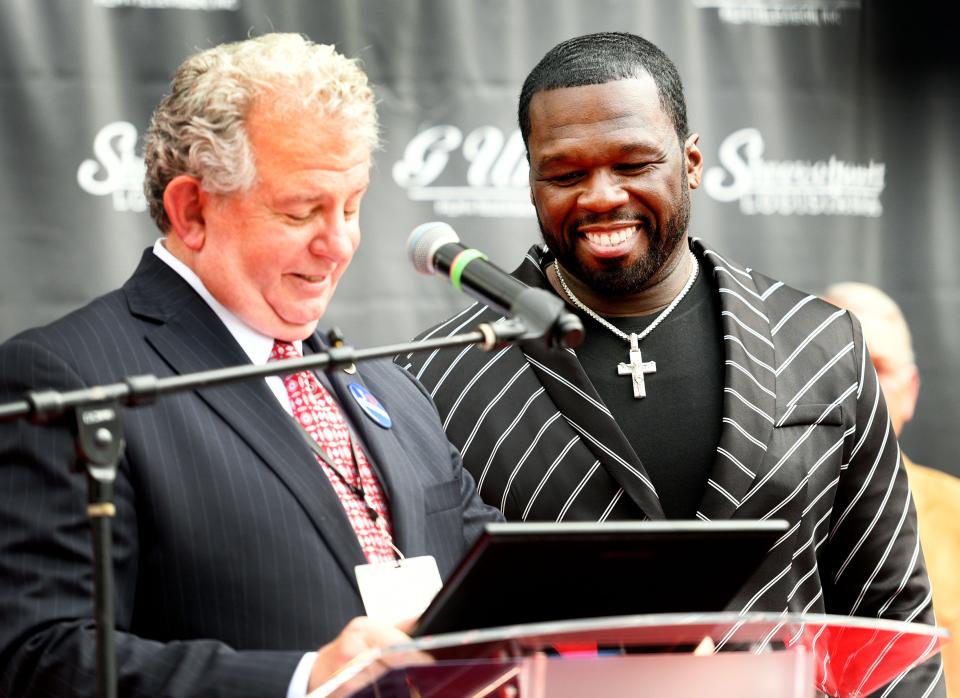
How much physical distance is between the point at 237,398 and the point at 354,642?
54 cm

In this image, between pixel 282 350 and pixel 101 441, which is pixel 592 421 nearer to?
pixel 282 350

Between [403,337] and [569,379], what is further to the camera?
[403,337]

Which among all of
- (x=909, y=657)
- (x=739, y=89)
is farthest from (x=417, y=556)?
(x=739, y=89)

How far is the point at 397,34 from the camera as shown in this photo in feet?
13.8

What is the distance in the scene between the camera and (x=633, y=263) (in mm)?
2783

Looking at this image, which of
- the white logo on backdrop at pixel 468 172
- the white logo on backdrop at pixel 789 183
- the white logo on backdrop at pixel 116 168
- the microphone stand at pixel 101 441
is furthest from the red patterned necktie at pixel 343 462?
the white logo on backdrop at pixel 789 183

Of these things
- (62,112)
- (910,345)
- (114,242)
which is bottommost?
(910,345)

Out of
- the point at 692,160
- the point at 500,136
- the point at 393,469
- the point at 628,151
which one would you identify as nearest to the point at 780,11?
the point at 500,136

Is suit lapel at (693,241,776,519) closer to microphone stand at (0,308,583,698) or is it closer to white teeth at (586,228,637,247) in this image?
white teeth at (586,228,637,247)

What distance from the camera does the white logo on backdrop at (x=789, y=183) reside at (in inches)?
179

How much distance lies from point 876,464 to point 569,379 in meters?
0.62

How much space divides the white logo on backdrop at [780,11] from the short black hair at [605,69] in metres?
1.69

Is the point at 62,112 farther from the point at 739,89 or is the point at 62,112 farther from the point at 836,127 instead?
the point at 836,127

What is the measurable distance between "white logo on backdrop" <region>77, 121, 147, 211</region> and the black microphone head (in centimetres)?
196
